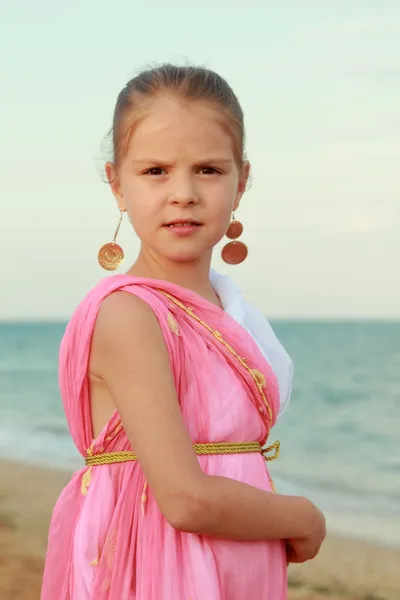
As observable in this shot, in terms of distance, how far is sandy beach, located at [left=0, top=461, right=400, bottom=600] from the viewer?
6367 mm

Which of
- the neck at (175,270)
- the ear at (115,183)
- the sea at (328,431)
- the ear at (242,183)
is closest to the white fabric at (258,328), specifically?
the neck at (175,270)

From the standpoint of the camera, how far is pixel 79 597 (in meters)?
2.23

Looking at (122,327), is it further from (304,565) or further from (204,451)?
(304,565)

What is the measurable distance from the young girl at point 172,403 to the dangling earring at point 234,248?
256 mm

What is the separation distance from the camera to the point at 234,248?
2.65 m

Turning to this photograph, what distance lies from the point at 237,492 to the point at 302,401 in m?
16.9

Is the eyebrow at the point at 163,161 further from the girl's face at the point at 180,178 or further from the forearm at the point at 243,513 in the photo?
the forearm at the point at 243,513

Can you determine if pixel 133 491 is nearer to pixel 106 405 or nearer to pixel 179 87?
pixel 106 405

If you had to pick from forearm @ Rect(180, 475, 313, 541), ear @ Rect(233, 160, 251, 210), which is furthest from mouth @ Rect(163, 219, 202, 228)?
forearm @ Rect(180, 475, 313, 541)

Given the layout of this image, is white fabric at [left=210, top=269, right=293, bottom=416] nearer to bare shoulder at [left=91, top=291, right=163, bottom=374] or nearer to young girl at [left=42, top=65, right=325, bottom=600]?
young girl at [left=42, top=65, right=325, bottom=600]

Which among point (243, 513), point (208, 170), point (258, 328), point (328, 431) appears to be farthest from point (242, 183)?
point (328, 431)

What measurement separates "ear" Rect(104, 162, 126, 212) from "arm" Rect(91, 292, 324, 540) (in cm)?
31

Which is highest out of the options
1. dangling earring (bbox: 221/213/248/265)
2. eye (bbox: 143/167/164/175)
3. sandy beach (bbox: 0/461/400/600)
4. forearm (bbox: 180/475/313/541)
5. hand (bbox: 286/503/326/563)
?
eye (bbox: 143/167/164/175)

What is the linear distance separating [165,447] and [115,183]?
2.14 ft
